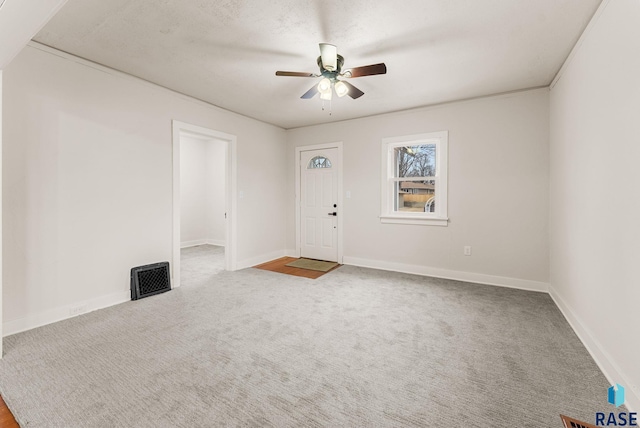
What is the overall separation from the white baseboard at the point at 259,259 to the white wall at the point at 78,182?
51.6 inches

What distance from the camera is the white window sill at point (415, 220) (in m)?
4.27

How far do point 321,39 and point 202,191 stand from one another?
5851 millimetres

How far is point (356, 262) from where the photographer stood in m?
5.04

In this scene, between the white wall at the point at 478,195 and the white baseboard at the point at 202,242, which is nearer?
the white wall at the point at 478,195

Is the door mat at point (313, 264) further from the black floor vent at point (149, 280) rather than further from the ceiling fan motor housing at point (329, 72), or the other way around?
the ceiling fan motor housing at point (329, 72)

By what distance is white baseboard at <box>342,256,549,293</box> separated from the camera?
3682mm

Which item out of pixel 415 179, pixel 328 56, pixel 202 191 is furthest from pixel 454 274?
pixel 202 191

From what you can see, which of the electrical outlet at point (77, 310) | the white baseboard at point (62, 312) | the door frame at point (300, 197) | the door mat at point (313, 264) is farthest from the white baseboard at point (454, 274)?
the electrical outlet at point (77, 310)

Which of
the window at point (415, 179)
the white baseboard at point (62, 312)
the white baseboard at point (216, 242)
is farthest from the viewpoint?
the white baseboard at point (216, 242)

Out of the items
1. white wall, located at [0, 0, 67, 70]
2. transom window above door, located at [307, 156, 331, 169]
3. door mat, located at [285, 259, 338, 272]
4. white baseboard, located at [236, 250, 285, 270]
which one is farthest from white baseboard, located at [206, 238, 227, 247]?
white wall, located at [0, 0, 67, 70]

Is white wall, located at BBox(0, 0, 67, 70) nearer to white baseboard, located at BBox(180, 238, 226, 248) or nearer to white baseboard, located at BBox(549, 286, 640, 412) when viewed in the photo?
white baseboard, located at BBox(549, 286, 640, 412)

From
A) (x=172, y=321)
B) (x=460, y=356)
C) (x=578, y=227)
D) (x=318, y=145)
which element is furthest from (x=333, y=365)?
(x=318, y=145)

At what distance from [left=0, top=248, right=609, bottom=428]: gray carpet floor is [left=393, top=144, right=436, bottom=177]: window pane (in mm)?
2114

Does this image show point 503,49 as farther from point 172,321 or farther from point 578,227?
point 172,321
